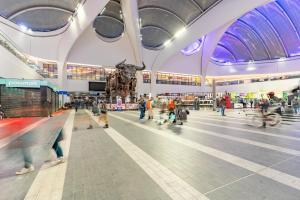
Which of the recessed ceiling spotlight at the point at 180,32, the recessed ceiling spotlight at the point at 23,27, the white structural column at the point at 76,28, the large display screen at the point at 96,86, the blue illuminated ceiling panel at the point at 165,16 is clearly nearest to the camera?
the white structural column at the point at 76,28

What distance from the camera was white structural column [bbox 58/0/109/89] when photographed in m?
27.3

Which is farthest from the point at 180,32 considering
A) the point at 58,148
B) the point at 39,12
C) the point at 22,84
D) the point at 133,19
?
the point at 58,148

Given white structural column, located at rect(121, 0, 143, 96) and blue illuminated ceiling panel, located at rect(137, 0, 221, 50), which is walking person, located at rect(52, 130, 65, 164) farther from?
blue illuminated ceiling panel, located at rect(137, 0, 221, 50)

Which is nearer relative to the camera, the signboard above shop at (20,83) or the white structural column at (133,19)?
the signboard above shop at (20,83)

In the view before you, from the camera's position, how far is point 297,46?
149 feet

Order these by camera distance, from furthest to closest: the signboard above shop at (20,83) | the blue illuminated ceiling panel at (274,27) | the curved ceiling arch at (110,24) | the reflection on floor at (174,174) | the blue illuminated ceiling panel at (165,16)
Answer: the curved ceiling arch at (110,24)
the blue illuminated ceiling panel at (274,27)
the blue illuminated ceiling panel at (165,16)
the signboard above shop at (20,83)
the reflection on floor at (174,174)

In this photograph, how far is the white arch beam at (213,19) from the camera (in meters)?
28.2

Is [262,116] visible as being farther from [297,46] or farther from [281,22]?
[297,46]

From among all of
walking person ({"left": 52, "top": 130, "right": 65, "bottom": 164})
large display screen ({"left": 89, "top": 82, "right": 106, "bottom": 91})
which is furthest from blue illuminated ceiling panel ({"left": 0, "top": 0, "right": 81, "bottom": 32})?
walking person ({"left": 52, "top": 130, "right": 65, "bottom": 164})

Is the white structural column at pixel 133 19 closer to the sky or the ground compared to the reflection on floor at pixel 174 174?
closer to the sky

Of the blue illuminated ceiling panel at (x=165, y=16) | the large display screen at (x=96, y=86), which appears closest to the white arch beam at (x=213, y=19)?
the blue illuminated ceiling panel at (x=165, y=16)

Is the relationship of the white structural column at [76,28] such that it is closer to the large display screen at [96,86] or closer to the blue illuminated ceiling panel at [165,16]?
the large display screen at [96,86]

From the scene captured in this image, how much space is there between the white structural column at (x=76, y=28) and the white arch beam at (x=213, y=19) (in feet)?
59.7

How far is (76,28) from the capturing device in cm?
3206
